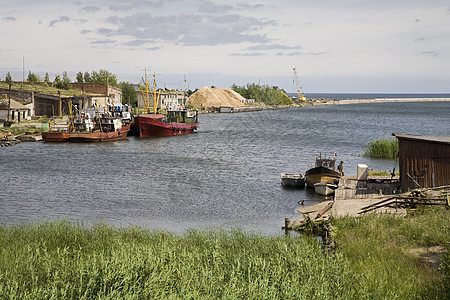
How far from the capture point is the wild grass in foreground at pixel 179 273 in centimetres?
1334

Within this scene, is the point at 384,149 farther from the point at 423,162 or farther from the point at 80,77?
the point at 80,77

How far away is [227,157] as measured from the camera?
187 feet

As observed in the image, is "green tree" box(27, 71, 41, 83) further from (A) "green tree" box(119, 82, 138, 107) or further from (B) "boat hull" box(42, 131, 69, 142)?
(B) "boat hull" box(42, 131, 69, 142)

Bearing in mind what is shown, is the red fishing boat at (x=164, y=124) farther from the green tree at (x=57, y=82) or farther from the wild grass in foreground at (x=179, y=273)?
the wild grass in foreground at (x=179, y=273)

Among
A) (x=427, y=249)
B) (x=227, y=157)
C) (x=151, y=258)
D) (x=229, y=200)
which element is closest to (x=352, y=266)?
(x=427, y=249)

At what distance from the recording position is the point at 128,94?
400ft

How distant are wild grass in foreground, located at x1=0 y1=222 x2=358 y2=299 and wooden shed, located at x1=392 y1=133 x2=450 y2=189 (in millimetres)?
13329

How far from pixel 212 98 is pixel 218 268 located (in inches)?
6001

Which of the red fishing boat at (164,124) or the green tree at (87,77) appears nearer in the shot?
the red fishing boat at (164,124)

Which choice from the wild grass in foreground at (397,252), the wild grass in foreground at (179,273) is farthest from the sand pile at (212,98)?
the wild grass in foreground at (179,273)

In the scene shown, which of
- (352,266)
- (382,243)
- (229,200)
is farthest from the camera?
(229,200)

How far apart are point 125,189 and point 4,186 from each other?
8.95m

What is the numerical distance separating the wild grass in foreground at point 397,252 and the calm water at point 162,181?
584 cm

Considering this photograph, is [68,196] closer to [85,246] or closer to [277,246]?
[85,246]
